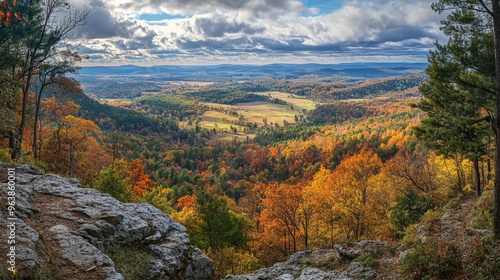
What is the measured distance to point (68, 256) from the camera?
10.1 m

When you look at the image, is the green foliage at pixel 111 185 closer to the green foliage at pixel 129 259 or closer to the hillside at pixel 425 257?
the hillside at pixel 425 257

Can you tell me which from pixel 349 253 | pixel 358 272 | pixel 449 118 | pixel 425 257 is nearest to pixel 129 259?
pixel 358 272

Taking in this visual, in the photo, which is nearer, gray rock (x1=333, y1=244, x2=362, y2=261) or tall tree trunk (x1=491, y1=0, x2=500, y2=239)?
tall tree trunk (x1=491, y1=0, x2=500, y2=239)

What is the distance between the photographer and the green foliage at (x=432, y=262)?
458 inches

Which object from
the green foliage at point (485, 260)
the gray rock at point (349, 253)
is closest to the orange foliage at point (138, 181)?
the gray rock at point (349, 253)

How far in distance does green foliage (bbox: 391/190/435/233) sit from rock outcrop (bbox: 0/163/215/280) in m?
17.1

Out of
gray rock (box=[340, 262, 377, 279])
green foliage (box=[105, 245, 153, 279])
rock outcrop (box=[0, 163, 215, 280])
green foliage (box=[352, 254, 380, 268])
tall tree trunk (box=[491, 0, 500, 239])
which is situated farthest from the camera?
green foliage (box=[352, 254, 380, 268])

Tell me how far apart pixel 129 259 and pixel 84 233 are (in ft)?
6.21

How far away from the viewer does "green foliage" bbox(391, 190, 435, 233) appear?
24781 millimetres

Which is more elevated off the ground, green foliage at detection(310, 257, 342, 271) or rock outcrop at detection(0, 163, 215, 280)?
rock outcrop at detection(0, 163, 215, 280)

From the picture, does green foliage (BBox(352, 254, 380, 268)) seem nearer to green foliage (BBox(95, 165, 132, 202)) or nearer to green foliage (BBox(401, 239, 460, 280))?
green foliage (BBox(401, 239, 460, 280))

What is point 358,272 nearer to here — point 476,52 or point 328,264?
point 328,264

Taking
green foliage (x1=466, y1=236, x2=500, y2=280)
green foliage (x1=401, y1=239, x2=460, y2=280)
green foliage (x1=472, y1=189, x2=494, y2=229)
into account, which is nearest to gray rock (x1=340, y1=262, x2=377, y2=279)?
green foliage (x1=401, y1=239, x2=460, y2=280)

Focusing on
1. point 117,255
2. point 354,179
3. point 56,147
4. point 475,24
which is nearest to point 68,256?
point 117,255
